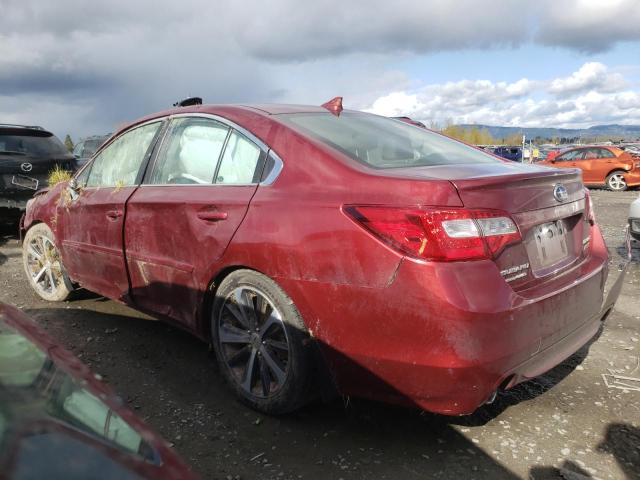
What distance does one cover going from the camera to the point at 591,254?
2.96m

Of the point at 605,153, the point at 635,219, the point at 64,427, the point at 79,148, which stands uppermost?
the point at 79,148


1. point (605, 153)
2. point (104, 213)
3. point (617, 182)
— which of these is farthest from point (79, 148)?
point (617, 182)

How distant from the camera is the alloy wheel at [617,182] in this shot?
17.6 meters

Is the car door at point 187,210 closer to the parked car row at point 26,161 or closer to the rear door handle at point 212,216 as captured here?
the rear door handle at point 212,216

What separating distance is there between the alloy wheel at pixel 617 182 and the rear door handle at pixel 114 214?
58.6ft

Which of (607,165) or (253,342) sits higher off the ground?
(607,165)

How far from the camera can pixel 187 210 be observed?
10.3 ft

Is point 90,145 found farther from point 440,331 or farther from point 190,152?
point 440,331

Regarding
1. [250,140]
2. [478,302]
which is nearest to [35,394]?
[478,302]

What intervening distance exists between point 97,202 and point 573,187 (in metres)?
3.16

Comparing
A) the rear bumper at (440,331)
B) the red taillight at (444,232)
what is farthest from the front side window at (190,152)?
the red taillight at (444,232)

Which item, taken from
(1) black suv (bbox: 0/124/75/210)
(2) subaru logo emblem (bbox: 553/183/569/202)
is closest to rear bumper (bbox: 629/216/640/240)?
(2) subaru logo emblem (bbox: 553/183/569/202)

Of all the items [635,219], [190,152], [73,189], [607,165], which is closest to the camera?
[190,152]

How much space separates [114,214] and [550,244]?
2.78 m
